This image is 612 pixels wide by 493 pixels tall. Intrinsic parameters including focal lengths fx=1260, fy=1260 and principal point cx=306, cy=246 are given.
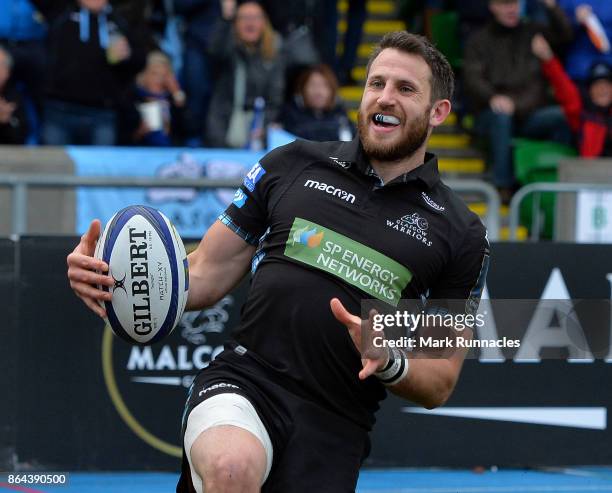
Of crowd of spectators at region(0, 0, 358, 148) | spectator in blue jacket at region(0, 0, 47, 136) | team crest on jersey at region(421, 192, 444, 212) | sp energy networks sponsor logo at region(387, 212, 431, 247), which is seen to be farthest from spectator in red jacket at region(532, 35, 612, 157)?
sp energy networks sponsor logo at region(387, 212, 431, 247)

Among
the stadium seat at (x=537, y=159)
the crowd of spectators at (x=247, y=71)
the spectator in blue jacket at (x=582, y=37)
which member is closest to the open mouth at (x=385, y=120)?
the crowd of spectators at (x=247, y=71)

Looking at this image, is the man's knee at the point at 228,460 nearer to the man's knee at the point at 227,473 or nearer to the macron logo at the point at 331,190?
the man's knee at the point at 227,473

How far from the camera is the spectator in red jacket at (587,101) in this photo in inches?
478

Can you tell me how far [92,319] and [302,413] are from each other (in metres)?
3.24

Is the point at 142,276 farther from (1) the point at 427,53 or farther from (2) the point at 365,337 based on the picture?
(1) the point at 427,53

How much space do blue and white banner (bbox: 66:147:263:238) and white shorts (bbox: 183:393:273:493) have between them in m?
3.83

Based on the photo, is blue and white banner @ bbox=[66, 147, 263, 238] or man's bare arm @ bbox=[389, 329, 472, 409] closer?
man's bare arm @ bbox=[389, 329, 472, 409]

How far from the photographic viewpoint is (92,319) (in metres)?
7.91

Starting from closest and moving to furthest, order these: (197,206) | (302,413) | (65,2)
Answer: (302,413) < (197,206) < (65,2)

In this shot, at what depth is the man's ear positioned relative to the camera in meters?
5.32

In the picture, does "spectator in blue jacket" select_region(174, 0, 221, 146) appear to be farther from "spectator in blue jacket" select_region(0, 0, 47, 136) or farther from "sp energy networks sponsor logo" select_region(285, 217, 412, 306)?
"sp energy networks sponsor logo" select_region(285, 217, 412, 306)

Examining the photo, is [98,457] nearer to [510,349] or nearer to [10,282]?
[10,282]

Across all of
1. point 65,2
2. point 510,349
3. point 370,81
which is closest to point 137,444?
point 510,349

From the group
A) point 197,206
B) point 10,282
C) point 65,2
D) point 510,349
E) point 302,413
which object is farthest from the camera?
point 65,2
